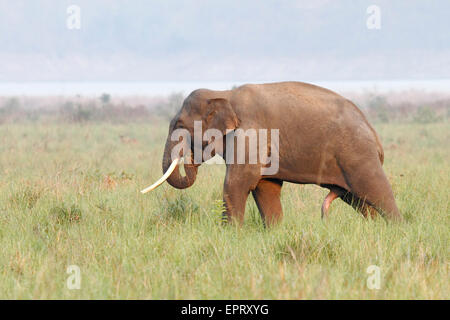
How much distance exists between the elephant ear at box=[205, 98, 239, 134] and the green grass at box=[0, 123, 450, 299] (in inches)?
34.2

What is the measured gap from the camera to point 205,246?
17.3ft

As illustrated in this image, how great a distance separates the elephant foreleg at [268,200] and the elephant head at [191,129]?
739 mm

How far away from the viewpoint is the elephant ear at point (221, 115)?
630 cm

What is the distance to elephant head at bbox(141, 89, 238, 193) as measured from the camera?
6391mm

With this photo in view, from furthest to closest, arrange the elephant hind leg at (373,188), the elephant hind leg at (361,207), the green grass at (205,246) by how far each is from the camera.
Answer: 1. the elephant hind leg at (361,207)
2. the elephant hind leg at (373,188)
3. the green grass at (205,246)

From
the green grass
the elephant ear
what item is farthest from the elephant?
the green grass

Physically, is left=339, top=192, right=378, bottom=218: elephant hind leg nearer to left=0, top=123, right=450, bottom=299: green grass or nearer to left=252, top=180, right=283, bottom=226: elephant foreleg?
left=0, top=123, right=450, bottom=299: green grass

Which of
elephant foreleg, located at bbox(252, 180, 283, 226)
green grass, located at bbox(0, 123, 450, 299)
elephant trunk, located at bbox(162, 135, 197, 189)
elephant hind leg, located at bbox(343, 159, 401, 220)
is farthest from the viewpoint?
elephant trunk, located at bbox(162, 135, 197, 189)

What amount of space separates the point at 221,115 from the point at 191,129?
0.43 m
